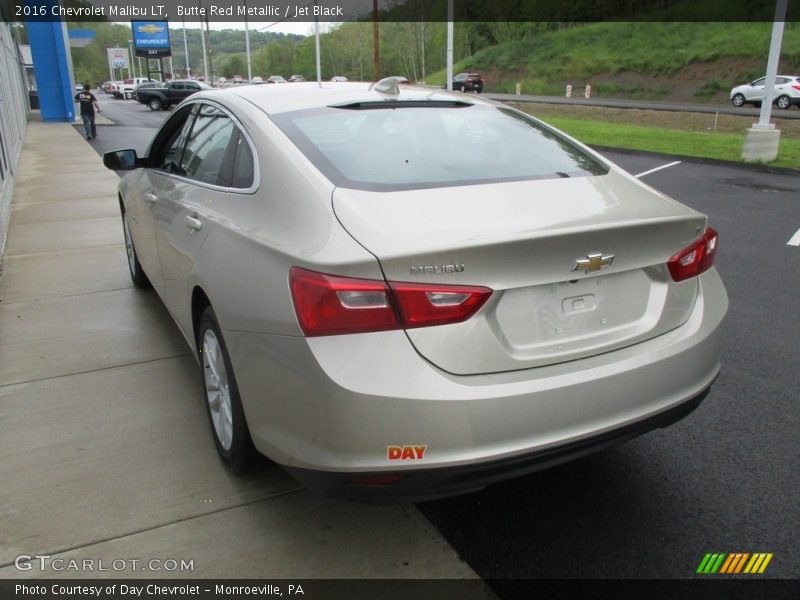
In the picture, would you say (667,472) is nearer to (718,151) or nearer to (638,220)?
(638,220)

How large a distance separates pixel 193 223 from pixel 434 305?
1.53 metres

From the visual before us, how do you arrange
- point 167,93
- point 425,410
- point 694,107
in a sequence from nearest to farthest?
point 425,410 < point 694,107 < point 167,93

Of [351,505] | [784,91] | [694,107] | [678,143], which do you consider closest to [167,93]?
[694,107]

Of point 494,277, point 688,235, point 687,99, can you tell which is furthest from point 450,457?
point 687,99

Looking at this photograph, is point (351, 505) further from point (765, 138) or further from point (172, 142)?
point (765, 138)

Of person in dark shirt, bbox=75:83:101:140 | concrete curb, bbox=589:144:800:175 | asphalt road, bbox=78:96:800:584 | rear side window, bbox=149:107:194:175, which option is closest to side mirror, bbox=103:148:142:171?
rear side window, bbox=149:107:194:175

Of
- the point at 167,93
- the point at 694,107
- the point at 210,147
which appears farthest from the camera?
the point at 167,93

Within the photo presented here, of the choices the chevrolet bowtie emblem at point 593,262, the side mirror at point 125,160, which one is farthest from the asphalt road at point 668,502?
the side mirror at point 125,160

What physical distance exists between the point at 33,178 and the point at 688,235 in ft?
45.6

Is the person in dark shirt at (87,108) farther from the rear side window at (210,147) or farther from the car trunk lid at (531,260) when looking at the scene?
the car trunk lid at (531,260)

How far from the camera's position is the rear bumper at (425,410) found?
211 centimetres

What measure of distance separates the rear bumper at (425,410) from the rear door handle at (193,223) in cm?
88

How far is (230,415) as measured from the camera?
113 inches

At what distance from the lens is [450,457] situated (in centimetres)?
214
